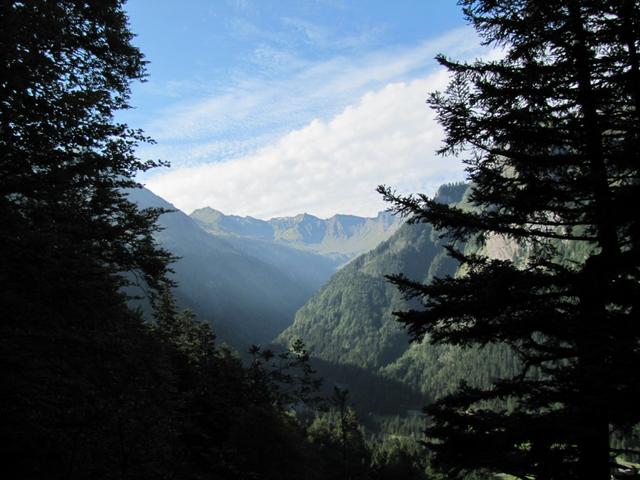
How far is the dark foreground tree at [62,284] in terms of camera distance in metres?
7.53

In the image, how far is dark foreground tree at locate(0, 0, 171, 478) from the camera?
7.53 metres

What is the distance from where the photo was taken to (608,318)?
5.57 meters

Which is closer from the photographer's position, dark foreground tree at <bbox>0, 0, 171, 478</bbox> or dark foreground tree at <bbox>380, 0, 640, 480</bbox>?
dark foreground tree at <bbox>380, 0, 640, 480</bbox>

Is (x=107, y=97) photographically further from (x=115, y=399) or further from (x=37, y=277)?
(x=115, y=399)

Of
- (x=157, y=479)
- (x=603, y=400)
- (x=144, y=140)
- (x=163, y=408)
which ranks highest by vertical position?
(x=144, y=140)

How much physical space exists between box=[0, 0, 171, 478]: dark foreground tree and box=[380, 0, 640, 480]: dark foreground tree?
6248mm

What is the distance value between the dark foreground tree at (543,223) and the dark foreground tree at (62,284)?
625cm

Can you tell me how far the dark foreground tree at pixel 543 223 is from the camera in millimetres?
5812

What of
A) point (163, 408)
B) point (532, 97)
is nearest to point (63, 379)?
point (163, 408)

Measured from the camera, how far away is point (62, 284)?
304 inches

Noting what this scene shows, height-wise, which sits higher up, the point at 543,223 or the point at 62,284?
the point at 543,223

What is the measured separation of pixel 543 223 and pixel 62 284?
903 cm

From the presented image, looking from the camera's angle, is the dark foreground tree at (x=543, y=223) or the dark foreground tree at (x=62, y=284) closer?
the dark foreground tree at (x=543, y=223)

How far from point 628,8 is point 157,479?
1224 centimetres
